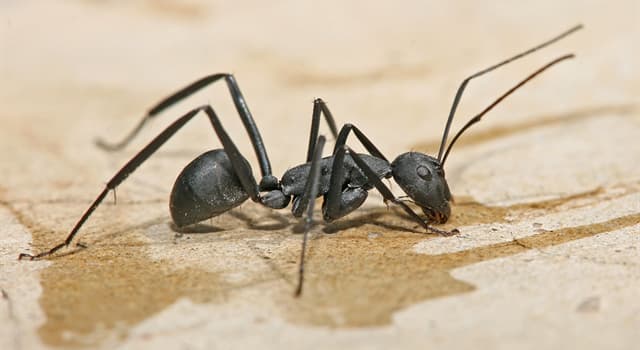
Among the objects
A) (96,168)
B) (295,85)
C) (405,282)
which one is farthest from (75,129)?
(405,282)

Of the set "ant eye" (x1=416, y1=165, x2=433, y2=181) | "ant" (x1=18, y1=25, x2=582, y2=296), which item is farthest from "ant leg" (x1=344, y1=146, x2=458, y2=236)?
"ant eye" (x1=416, y1=165, x2=433, y2=181)

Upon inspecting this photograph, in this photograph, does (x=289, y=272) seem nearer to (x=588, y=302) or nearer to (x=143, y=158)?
(x=143, y=158)

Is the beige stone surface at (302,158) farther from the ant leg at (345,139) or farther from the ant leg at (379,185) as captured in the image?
the ant leg at (345,139)

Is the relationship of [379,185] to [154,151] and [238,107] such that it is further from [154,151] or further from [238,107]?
[154,151]

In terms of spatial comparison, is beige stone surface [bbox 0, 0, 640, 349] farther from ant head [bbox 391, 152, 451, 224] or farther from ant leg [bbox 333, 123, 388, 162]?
ant leg [bbox 333, 123, 388, 162]

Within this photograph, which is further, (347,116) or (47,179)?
(347,116)

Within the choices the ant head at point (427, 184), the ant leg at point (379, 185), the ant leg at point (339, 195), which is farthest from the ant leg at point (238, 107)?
the ant head at point (427, 184)
